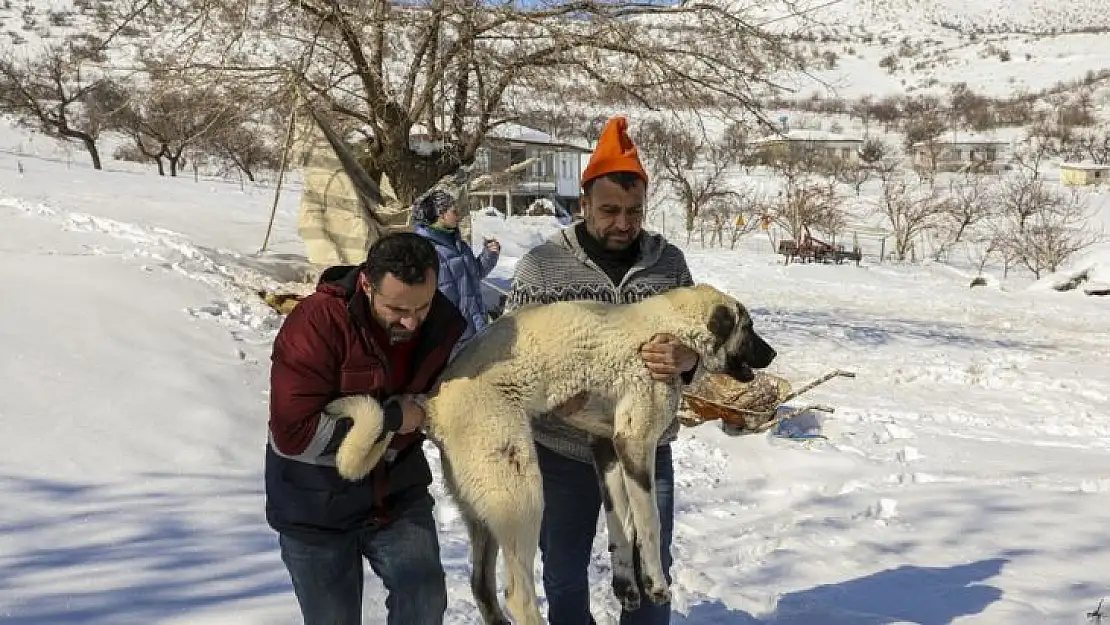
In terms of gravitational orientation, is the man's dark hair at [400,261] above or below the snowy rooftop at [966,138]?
below

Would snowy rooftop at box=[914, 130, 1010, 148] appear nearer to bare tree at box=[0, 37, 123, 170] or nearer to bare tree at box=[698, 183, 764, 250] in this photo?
bare tree at box=[698, 183, 764, 250]

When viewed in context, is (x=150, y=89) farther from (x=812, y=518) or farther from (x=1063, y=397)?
(x=1063, y=397)

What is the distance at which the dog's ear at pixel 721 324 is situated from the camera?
2.95m

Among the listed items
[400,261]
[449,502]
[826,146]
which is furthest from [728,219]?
[400,261]

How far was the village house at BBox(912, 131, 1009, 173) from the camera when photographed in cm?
6356

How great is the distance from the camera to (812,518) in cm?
529

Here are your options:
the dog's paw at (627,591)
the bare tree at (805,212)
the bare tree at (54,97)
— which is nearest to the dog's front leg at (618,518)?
the dog's paw at (627,591)

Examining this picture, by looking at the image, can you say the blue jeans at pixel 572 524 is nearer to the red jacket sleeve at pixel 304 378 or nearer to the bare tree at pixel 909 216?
the red jacket sleeve at pixel 304 378

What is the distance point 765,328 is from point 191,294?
29.8 ft

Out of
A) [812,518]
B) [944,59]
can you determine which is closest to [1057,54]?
[944,59]

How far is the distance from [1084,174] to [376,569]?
66644 millimetres

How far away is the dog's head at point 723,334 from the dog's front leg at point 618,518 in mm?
541

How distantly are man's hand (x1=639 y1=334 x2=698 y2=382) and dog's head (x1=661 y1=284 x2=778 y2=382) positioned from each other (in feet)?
0.42

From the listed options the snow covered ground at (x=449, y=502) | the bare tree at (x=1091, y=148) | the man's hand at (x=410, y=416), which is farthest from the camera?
the bare tree at (x=1091, y=148)
